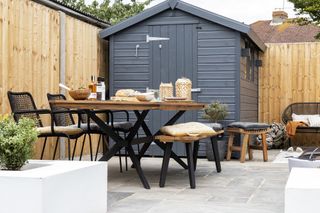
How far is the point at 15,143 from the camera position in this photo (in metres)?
3.37

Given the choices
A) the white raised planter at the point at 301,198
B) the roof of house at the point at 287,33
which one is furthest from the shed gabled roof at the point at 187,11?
the roof of house at the point at 287,33

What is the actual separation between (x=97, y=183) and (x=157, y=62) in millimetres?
5024

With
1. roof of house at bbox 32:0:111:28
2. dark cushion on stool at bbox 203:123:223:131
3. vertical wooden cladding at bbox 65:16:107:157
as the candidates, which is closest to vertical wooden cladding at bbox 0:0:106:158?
vertical wooden cladding at bbox 65:16:107:157

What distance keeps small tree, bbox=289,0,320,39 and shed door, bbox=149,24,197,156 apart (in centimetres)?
278

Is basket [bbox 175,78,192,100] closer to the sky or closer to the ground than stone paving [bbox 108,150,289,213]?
closer to the sky

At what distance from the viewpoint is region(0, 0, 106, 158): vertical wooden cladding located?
588cm

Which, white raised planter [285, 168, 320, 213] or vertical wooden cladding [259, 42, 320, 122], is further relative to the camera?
vertical wooden cladding [259, 42, 320, 122]

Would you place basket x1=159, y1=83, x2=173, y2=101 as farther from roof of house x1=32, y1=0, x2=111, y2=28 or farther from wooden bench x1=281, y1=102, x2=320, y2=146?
wooden bench x1=281, y1=102, x2=320, y2=146

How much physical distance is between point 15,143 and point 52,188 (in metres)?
0.48

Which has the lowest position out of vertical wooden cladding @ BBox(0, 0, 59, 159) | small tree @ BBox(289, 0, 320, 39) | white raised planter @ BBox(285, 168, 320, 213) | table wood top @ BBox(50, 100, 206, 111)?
white raised planter @ BBox(285, 168, 320, 213)

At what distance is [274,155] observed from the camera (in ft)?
29.0

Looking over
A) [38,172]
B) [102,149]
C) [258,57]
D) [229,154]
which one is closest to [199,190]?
[38,172]

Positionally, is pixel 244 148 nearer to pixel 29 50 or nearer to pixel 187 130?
pixel 187 130

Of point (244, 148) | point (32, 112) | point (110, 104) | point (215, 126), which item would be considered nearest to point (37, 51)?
point (32, 112)
